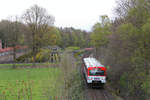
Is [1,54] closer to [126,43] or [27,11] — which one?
[27,11]

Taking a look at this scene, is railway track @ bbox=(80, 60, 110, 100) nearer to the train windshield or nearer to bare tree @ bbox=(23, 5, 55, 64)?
the train windshield

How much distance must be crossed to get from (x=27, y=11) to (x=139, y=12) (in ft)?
91.0

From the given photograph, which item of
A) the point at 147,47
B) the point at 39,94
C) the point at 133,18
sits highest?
the point at 133,18

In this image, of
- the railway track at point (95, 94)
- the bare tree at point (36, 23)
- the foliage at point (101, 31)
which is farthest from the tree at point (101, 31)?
the railway track at point (95, 94)

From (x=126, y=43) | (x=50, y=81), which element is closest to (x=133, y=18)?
(x=126, y=43)

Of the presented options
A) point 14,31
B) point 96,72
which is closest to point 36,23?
point 14,31

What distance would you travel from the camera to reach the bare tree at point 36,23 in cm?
3456

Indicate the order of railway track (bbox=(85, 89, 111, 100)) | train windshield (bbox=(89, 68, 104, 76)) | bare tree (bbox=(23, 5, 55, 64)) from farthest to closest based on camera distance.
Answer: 1. bare tree (bbox=(23, 5, 55, 64))
2. train windshield (bbox=(89, 68, 104, 76))
3. railway track (bbox=(85, 89, 111, 100))

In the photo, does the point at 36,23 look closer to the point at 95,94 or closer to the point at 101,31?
the point at 101,31

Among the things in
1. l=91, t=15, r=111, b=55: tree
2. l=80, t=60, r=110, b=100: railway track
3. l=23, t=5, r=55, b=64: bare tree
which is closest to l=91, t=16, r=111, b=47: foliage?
l=91, t=15, r=111, b=55: tree

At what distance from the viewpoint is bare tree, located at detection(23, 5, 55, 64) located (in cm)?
3456

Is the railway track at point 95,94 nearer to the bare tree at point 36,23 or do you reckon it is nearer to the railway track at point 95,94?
the railway track at point 95,94

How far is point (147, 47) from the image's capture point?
12.2 metres

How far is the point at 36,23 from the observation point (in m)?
35.3
